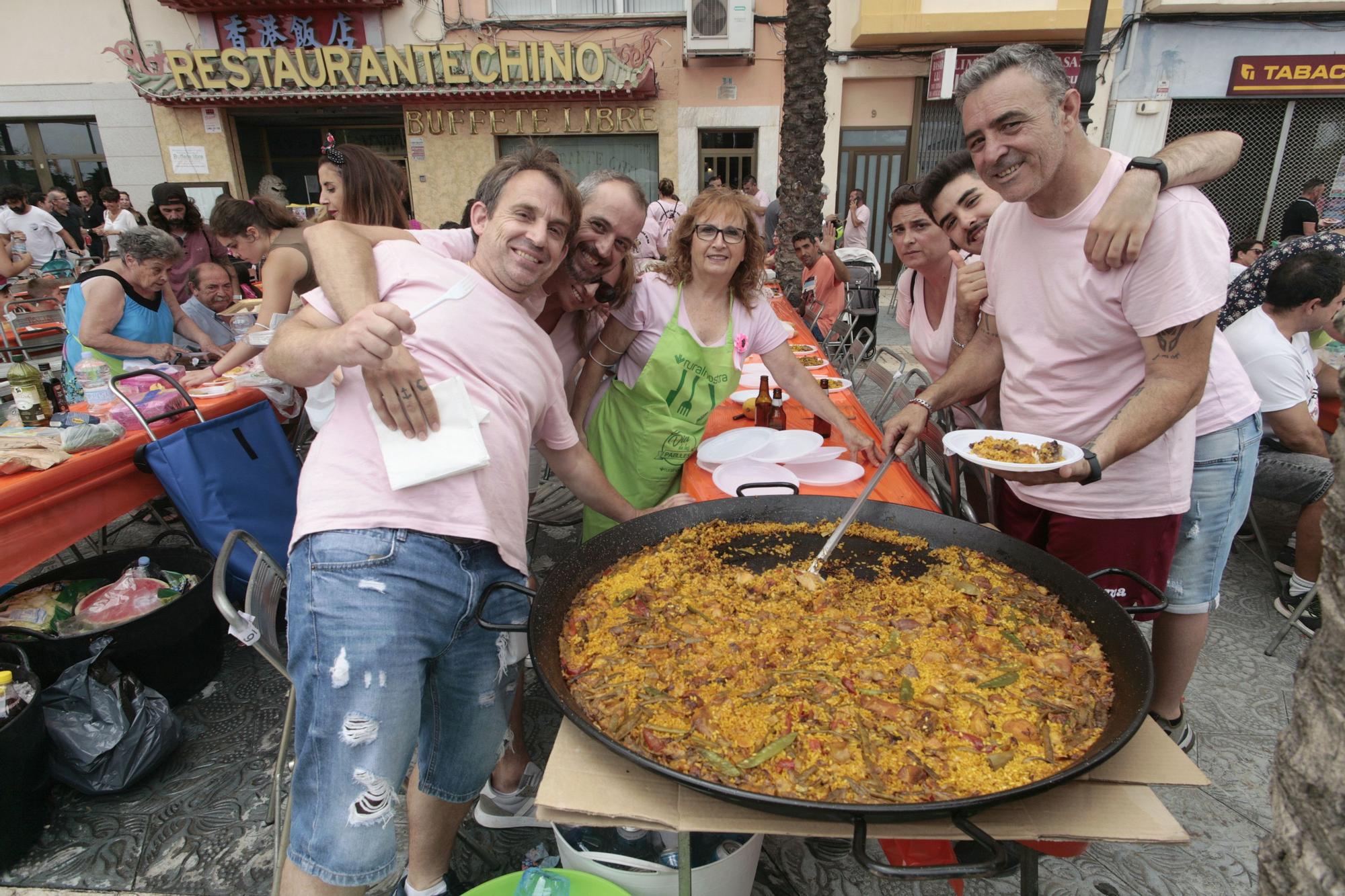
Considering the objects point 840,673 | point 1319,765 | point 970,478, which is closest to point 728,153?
point 970,478

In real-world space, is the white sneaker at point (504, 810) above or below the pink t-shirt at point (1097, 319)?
below

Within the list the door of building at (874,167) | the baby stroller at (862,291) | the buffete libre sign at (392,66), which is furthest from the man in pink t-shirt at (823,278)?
the buffete libre sign at (392,66)

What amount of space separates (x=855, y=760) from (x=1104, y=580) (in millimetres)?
1327

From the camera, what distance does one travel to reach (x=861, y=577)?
2018mm

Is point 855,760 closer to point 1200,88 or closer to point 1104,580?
point 1104,580

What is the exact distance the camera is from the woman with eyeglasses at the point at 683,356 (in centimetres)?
301

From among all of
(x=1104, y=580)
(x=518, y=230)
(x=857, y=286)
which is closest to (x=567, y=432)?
(x=518, y=230)

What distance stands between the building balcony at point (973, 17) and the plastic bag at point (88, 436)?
15.1 m

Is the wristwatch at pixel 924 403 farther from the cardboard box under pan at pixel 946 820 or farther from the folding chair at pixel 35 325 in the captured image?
the folding chair at pixel 35 325

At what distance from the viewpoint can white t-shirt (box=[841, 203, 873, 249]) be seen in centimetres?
1402

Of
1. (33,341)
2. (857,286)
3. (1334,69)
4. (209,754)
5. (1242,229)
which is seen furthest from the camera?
(1242,229)

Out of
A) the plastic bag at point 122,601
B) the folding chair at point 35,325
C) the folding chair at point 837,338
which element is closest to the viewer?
the plastic bag at point 122,601

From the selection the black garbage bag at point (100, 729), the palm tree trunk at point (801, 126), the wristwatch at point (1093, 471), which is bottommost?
the black garbage bag at point (100, 729)

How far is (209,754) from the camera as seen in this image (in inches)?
114
